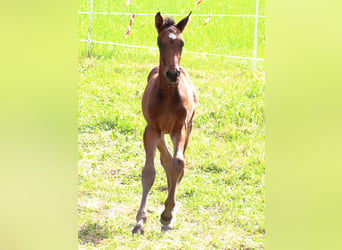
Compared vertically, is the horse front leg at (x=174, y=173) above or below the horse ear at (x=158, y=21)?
below

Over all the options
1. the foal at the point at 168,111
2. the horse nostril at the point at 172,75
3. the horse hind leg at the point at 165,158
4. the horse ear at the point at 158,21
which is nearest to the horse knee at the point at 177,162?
the foal at the point at 168,111

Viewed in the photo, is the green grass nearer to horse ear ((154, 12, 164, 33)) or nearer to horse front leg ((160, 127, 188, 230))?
horse ear ((154, 12, 164, 33))

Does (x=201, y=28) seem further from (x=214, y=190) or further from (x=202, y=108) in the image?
(x=214, y=190)

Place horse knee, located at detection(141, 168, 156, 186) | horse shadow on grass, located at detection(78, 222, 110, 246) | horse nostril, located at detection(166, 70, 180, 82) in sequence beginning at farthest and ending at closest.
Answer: horse shadow on grass, located at detection(78, 222, 110, 246), horse knee, located at detection(141, 168, 156, 186), horse nostril, located at detection(166, 70, 180, 82)

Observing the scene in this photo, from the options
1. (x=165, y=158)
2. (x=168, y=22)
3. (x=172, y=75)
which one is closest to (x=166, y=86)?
(x=172, y=75)

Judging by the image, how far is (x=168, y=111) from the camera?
14.4ft

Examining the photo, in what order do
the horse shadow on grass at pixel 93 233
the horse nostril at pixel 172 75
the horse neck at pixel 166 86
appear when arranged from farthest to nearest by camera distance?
the horse shadow on grass at pixel 93 233 → the horse neck at pixel 166 86 → the horse nostril at pixel 172 75

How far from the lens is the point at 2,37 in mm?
4879

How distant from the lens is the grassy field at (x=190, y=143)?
180 inches

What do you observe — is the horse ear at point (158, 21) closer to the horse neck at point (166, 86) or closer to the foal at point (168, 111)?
the foal at point (168, 111)

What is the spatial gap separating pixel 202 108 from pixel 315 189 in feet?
3.48

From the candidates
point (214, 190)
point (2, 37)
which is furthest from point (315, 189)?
point (2, 37)

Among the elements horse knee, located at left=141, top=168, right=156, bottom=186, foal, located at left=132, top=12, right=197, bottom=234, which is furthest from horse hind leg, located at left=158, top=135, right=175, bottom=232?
horse knee, located at left=141, top=168, right=156, bottom=186

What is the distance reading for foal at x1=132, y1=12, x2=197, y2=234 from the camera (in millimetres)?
4262
